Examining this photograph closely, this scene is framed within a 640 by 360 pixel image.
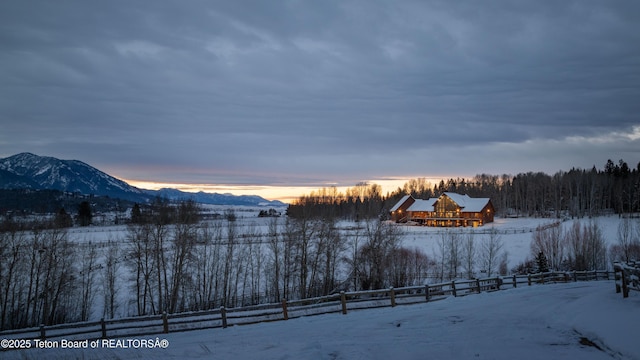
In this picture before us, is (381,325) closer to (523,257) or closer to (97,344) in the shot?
(97,344)

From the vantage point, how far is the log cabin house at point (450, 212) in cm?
9144

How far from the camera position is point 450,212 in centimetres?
9356

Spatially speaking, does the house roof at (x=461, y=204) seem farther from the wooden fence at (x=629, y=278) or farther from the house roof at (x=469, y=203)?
the wooden fence at (x=629, y=278)

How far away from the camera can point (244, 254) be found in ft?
160

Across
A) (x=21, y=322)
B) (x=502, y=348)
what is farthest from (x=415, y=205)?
(x=502, y=348)

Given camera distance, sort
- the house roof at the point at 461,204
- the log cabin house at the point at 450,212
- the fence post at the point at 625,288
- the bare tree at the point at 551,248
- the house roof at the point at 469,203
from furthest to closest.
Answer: the house roof at the point at 461,204 → the house roof at the point at 469,203 → the log cabin house at the point at 450,212 → the bare tree at the point at 551,248 → the fence post at the point at 625,288

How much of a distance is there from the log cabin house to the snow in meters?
75.9

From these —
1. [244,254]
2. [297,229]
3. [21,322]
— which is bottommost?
[21,322]

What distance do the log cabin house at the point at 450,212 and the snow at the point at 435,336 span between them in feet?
249

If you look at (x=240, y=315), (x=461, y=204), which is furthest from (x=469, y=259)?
(x=461, y=204)

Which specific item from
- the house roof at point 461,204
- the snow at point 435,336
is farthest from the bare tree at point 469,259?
the house roof at point 461,204

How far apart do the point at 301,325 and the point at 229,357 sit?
15.7 ft

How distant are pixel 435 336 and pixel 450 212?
8442cm

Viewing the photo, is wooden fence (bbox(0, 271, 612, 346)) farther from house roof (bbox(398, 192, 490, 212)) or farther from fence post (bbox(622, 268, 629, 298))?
house roof (bbox(398, 192, 490, 212))
